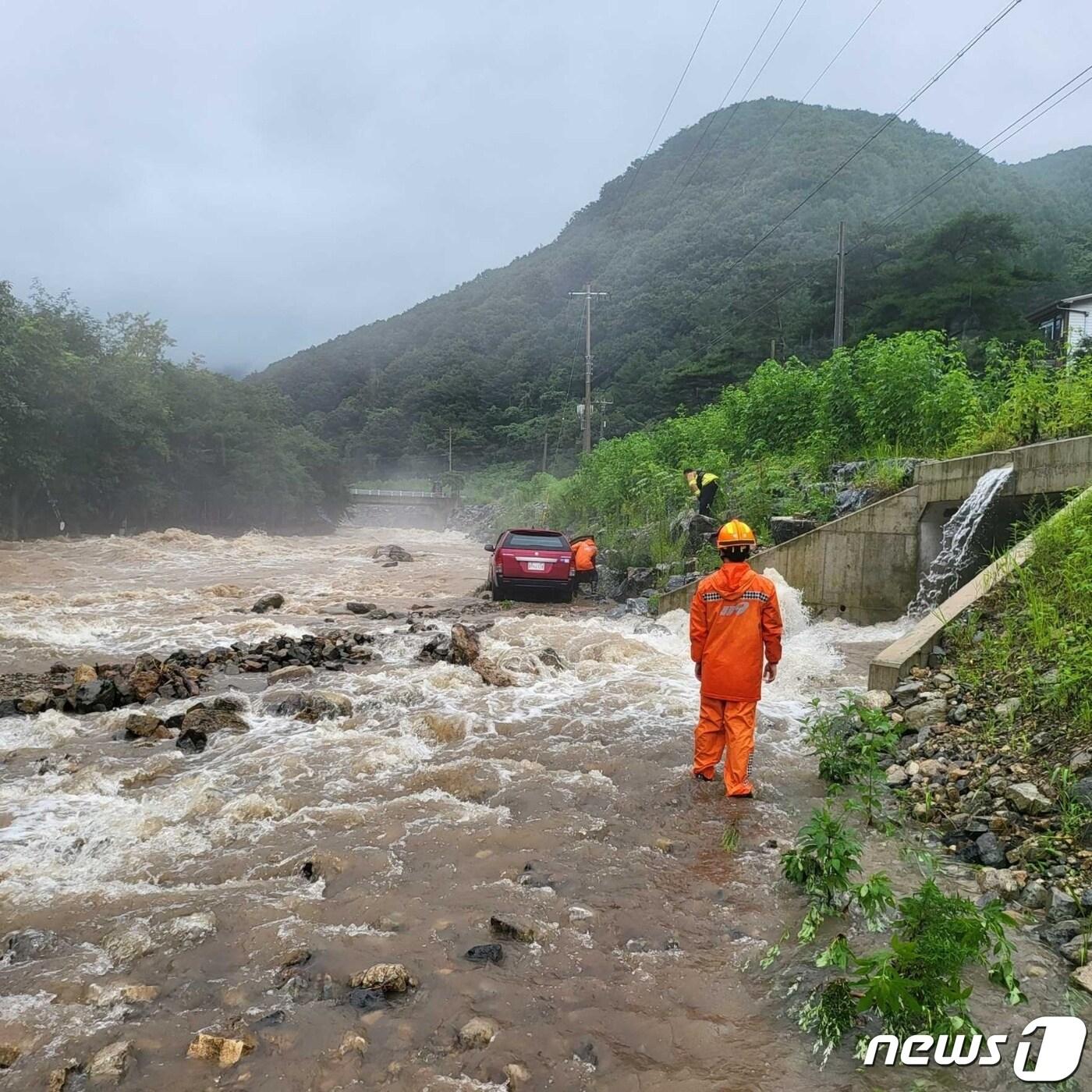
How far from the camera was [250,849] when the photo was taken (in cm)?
469

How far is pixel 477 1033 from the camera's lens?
3016mm

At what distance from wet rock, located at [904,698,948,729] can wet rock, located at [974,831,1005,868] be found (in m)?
1.63

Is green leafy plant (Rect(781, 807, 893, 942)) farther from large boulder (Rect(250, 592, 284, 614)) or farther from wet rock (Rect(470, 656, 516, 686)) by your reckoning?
large boulder (Rect(250, 592, 284, 614))

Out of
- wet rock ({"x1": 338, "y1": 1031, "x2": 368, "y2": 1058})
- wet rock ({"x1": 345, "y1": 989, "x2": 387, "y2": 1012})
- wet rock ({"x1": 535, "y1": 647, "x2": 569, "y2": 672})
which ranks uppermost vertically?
wet rock ({"x1": 338, "y1": 1031, "x2": 368, "y2": 1058})

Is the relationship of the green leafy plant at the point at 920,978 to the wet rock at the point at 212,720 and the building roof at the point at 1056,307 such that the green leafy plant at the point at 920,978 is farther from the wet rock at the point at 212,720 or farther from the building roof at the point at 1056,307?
the building roof at the point at 1056,307

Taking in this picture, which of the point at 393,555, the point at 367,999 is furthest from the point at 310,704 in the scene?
the point at 393,555

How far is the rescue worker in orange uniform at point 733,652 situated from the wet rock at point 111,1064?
4000 millimetres

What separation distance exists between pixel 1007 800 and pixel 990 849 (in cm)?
45

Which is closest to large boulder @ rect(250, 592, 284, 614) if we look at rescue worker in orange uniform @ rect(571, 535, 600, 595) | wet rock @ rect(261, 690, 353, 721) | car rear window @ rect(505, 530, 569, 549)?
car rear window @ rect(505, 530, 569, 549)

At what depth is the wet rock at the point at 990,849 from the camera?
4.18 meters

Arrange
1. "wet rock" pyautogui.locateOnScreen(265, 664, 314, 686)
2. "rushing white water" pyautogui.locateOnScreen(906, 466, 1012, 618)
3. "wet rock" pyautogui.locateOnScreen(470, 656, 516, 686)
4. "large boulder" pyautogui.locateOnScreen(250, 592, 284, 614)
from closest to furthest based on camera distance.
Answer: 1. "wet rock" pyautogui.locateOnScreen(470, 656, 516, 686)
2. "wet rock" pyautogui.locateOnScreen(265, 664, 314, 686)
3. "rushing white water" pyautogui.locateOnScreen(906, 466, 1012, 618)
4. "large boulder" pyautogui.locateOnScreen(250, 592, 284, 614)

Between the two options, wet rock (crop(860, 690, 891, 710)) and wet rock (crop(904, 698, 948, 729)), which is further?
wet rock (crop(860, 690, 891, 710))

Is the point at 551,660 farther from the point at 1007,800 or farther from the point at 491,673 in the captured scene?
the point at 1007,800

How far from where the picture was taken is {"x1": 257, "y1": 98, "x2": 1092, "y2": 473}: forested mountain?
132ft
